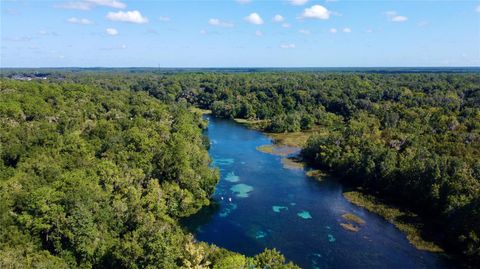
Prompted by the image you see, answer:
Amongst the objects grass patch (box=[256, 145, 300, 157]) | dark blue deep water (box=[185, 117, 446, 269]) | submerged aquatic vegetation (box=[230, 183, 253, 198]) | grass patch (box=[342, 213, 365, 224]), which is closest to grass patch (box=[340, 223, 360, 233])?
dark blue deep water (box=[185, 117, 446, 269])

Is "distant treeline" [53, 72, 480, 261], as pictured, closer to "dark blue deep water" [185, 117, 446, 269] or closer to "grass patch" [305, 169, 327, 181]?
"grass patch" [305, 169, 327, 181]

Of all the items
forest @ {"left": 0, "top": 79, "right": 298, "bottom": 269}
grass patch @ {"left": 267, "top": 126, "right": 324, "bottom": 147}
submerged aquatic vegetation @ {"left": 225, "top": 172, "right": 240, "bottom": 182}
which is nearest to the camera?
forest @ {"left": 0, "top": 79, "right": 298, "bottom": 269}

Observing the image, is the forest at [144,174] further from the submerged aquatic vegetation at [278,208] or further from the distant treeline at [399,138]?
the submerged aquatic vegetation at [278,208]

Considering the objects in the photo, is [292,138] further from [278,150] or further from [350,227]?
[350,227]

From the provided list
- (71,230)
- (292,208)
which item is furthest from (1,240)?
(292,208)

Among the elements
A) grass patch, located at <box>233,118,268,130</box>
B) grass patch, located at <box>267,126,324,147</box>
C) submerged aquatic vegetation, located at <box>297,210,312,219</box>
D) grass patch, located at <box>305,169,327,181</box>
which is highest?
grass patch, located at <box>233,118,268,130</box>

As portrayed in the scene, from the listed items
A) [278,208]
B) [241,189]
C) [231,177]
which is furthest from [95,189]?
[231,177]

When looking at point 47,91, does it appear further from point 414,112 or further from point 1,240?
point 414,112
